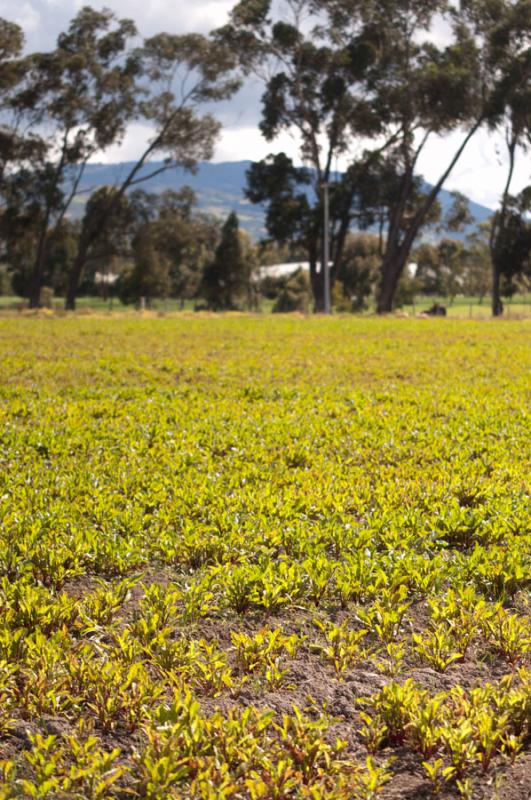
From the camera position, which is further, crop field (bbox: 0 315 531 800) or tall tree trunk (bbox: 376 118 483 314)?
tall tree trunk (bbox: 376 118 483 314)

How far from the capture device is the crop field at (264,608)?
275cm

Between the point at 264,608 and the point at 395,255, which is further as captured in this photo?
the point at 395,255

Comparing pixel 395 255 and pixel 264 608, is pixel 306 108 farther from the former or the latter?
pixel 264 608

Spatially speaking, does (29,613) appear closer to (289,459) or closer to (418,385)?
(289,459)

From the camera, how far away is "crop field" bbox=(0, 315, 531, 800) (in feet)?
9.01

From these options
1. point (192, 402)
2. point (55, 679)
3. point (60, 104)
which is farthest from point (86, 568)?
point (60, 104)

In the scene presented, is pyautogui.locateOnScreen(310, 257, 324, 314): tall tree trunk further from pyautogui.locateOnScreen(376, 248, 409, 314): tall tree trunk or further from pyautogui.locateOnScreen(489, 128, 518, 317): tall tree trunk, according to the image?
pyautogui.locateOnScreen(489, 128, 518, 317): tall tree trunk

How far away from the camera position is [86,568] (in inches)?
176

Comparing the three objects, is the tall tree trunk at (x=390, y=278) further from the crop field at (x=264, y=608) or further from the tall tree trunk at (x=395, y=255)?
the crop field at (x=264, y=608)

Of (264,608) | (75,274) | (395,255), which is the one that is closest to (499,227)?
(395,255)

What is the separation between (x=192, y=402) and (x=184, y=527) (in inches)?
204

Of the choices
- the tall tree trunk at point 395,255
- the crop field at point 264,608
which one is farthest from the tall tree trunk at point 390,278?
the crop field at point 264,608

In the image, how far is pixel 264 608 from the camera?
4.02 meters

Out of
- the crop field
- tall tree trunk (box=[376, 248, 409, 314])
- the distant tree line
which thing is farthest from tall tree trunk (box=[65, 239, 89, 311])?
the crop field
